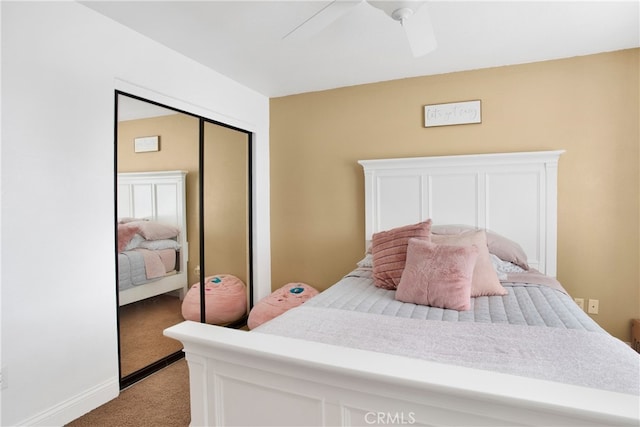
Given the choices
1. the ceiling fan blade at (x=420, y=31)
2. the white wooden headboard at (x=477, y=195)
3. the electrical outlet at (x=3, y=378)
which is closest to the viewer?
the electrical outlet at (x=3, y=378)

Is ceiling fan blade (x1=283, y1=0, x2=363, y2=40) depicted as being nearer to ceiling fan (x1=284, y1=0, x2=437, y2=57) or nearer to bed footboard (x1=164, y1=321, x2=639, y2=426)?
ceiling fan (x1=284, y1=0, x2=437, y2=57)

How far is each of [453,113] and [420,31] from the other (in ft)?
4.30

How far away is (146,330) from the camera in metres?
2.53

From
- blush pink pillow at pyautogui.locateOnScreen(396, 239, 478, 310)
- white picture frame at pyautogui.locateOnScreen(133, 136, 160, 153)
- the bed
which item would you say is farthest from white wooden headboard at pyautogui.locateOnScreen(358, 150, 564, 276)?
white picture frame at pyautogui.locateOnScreen(133, 136, 160, 153)

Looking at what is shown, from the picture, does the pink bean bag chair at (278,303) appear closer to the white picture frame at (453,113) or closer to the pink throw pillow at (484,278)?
the pink throw pillow at (484,278)

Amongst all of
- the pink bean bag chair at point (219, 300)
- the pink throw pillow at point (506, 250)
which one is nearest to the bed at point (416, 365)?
the pink throw pillow at point (506, 250)

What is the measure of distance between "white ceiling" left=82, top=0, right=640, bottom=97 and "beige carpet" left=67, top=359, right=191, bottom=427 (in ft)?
7.48

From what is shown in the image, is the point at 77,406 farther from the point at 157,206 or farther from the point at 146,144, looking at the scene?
the point at 146,144

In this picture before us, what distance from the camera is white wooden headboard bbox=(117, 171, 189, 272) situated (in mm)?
2328

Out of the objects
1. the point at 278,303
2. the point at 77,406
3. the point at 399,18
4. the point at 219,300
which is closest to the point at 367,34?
the point at 399,18

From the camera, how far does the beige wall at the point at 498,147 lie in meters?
2.70

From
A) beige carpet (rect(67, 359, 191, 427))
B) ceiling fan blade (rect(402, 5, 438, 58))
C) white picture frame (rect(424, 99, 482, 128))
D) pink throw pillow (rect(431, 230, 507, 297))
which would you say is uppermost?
ceiling fan blade (rect(402, 5, 438, 58))

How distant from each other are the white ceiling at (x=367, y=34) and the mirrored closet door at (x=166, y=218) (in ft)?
1.71

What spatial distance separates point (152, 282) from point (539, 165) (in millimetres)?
3016
